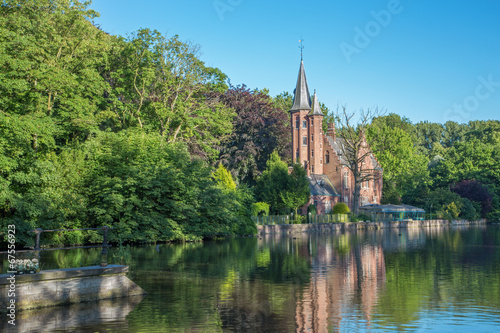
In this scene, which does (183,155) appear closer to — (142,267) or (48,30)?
(48,30)

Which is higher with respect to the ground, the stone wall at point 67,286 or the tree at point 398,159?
the tree at point 398,159

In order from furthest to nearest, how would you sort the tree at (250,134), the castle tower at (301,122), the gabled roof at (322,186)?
the castle tower at (301,122), the gabled roof at (322,186), the tree at (250,134)

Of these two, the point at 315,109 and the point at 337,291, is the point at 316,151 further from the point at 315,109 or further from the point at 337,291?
the point at 337,291

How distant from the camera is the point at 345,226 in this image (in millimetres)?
62531

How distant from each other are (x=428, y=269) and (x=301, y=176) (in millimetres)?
41088

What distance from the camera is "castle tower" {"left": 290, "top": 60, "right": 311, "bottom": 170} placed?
252ft

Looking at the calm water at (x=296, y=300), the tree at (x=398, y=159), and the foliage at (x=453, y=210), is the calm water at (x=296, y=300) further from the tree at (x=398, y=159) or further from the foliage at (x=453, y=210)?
the tree at (x=398, y=159)

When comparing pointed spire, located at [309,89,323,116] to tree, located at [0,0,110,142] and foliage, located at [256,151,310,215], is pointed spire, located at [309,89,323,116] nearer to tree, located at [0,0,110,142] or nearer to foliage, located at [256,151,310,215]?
foliage, located at [256,151,310,215]

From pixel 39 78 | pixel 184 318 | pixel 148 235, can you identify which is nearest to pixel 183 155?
pixel 148 235

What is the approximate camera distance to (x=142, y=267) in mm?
21422

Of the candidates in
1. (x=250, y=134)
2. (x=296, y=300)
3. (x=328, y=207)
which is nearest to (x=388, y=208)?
(x=328, y=207)

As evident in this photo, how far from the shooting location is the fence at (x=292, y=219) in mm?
55312

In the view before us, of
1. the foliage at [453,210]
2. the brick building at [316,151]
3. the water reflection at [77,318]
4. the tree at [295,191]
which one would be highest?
the brick building at [316,151]

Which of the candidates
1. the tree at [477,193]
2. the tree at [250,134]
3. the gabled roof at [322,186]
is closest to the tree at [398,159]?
the tree at [477,193]
